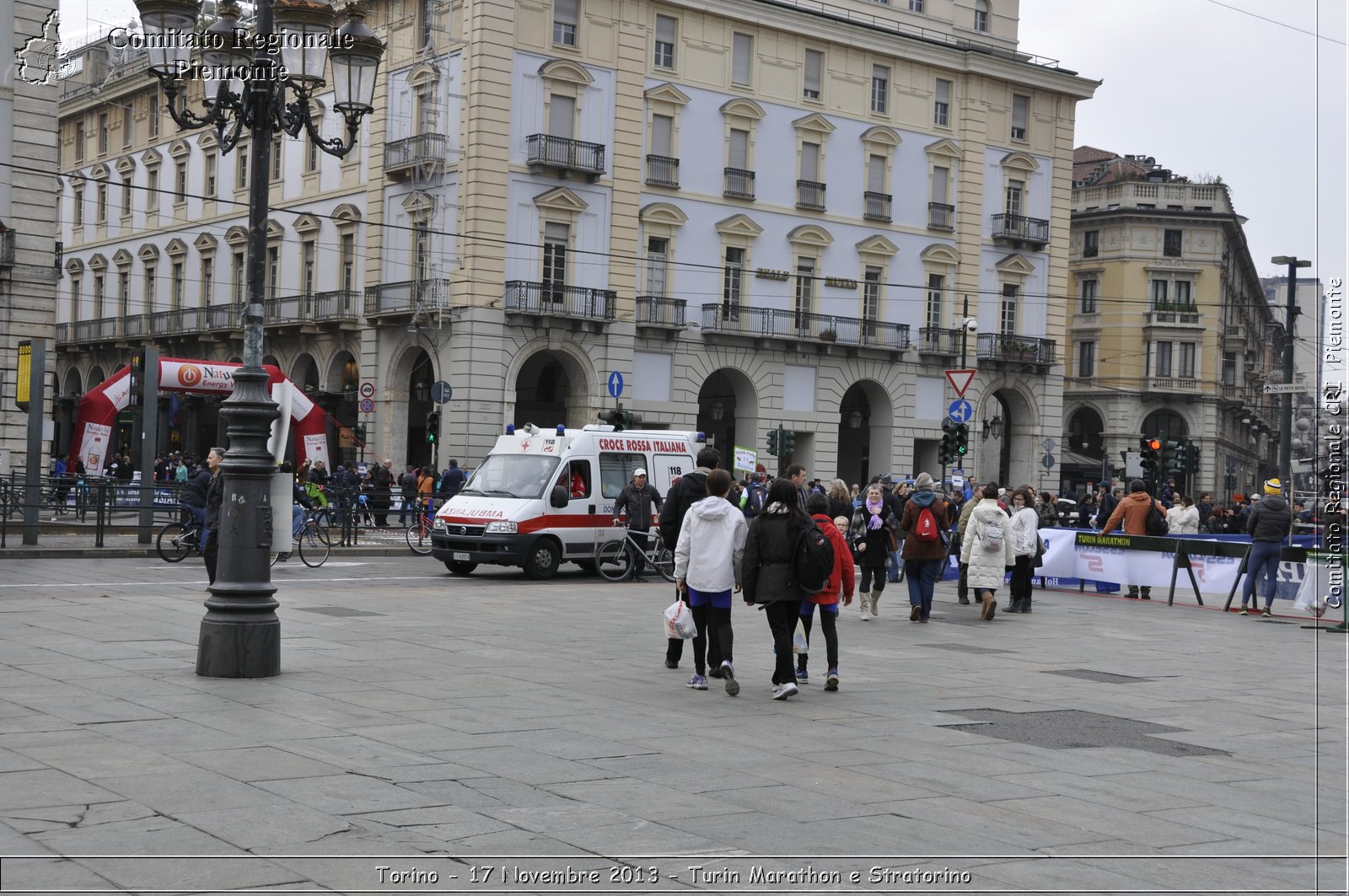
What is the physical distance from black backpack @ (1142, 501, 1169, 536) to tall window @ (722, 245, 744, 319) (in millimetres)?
23925

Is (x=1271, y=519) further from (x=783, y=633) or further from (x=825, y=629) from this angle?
(x=783, y=633)

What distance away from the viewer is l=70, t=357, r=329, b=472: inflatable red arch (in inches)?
1273

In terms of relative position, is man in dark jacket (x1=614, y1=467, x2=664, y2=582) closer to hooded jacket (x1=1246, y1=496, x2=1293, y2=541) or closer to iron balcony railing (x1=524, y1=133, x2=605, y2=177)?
hooded jacket (x1=1246, y1=496, x2=1293, y2=541)

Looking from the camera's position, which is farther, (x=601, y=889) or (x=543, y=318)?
(x=543, y=318)

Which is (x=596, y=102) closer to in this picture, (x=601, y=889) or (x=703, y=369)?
(x=703, y=369)

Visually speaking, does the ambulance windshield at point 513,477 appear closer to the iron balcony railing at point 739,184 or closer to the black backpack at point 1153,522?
the black backpack at point 1153,522

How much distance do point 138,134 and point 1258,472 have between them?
6734 centimetres

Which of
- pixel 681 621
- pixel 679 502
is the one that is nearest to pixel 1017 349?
pixel 679 502

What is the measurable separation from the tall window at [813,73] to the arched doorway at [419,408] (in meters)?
15.2

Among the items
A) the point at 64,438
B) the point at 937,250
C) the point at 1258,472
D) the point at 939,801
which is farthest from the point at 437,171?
the point at 1258,472

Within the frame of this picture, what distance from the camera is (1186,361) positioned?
247 ft

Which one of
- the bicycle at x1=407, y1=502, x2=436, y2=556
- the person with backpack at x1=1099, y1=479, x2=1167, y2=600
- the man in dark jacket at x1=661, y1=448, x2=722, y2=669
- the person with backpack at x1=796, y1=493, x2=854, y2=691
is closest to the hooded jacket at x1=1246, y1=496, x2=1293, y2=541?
the person with backpack at x1=1099, y1=479, x2=1167, y2=600

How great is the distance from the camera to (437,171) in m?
43.4

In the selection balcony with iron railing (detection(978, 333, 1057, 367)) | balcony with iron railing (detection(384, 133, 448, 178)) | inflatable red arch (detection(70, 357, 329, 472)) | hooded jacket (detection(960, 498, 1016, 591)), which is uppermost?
balcony with iron railing (detection(384, 133, 448, 178))
